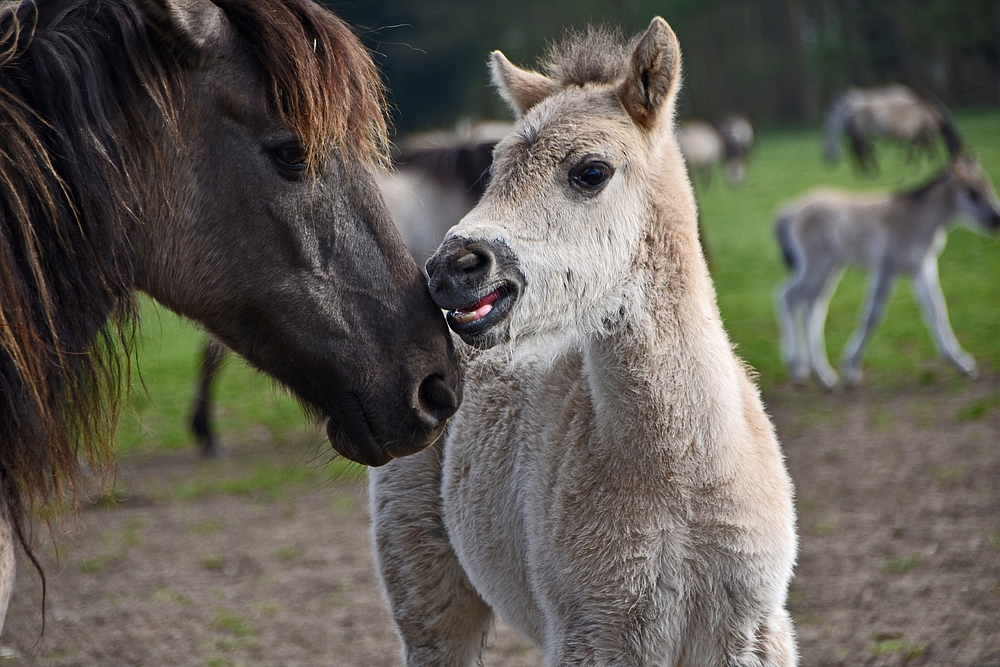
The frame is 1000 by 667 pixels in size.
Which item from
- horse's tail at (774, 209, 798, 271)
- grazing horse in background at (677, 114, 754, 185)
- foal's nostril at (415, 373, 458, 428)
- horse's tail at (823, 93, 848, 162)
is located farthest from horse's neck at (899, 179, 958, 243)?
grazing horse in background at (677, 114, 754, 185)

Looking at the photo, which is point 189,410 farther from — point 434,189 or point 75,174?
point 75,174

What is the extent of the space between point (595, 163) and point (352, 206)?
765 millimetres

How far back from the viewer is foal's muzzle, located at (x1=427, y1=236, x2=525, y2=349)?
90.0 inches

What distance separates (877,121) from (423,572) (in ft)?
84.6

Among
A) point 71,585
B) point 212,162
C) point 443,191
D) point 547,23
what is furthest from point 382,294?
point 547,23

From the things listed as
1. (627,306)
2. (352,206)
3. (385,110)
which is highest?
(385,110)

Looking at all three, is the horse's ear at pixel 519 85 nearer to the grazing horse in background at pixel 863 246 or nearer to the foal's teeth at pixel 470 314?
the foal's teeth at pixel 470 314

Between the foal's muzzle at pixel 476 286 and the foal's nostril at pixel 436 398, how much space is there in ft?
0.69

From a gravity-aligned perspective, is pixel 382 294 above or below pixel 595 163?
below

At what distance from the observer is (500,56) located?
3.13 metres

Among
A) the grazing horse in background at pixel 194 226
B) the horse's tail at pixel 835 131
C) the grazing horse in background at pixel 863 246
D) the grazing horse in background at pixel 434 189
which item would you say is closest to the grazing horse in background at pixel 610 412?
the grazing horse in background at pixel 194 226

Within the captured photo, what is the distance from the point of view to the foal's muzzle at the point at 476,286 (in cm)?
229

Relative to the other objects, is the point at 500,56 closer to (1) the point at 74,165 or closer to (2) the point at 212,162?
(2) the point at 212,162

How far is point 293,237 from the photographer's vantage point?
211cm
